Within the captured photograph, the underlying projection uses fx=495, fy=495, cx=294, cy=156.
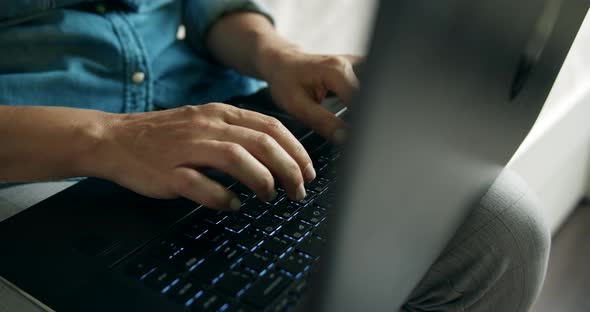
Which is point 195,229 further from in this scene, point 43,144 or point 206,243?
point 43,144

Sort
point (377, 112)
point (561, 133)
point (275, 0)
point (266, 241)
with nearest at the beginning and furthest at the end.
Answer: point (377, 112) < point (266, 241) < point (561, 133) < point (275, 0)

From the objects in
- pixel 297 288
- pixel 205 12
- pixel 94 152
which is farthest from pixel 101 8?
pixel 297 288

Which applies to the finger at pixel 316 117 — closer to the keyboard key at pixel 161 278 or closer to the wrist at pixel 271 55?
the wrist at pixel 271 55

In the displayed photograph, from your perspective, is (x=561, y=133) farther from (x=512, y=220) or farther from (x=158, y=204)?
(x=158, y=204)

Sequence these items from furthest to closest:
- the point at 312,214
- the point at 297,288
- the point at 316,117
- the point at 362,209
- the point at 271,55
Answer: the point at 271,55 < the point at 316,117 < the point at 312,214 < the point at 297,288 < the point at 362,209

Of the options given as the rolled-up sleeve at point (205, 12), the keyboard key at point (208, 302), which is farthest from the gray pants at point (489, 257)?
the rolled-up sleeve at point (205, 12)

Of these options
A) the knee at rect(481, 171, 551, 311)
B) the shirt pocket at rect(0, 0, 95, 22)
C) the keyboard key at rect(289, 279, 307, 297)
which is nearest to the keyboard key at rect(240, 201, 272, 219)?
the keyboard key at rect(289, 279, 307, 297)

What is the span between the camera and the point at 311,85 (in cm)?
63

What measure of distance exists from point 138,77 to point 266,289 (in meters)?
0.42

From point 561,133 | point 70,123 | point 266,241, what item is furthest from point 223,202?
point 561,133

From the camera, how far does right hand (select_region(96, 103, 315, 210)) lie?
42cm

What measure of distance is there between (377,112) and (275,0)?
0.98 meters

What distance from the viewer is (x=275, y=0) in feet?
3.66

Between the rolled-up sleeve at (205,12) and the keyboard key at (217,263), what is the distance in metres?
0.47
